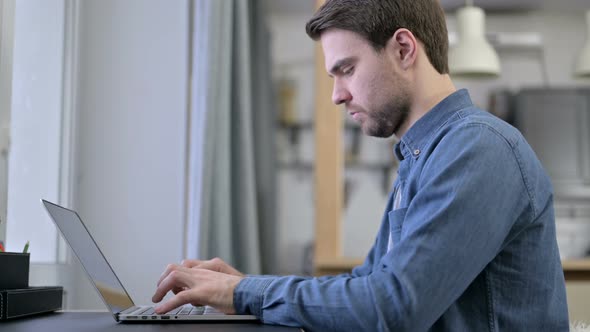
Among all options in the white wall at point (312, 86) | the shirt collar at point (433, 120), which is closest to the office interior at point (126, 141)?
the white wall at point (312, 86)

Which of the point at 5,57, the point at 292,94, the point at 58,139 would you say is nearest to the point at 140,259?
the point at 58,139

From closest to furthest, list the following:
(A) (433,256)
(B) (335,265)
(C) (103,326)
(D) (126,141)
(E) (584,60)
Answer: (A) (433,256) → (C) (103,326) → (D) (126,141) → (B) (335,265) → (E) (584,60)

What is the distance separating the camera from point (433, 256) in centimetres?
92

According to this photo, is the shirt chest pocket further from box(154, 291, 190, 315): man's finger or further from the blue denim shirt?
box(154, 291, 190, 315): man's finger

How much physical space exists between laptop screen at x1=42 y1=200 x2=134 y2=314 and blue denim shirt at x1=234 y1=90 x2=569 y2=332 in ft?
0.81

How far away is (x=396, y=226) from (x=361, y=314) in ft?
0.74

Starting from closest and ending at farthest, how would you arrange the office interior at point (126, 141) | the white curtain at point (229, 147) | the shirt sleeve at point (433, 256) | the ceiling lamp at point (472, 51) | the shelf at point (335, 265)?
the shirt sleeve at point (433, 256) < the office interior at point (126, 141) < the white curtain at point (229, 147) < the shelf at point (335, 265) < the ceiling lamp at point (472, 51)

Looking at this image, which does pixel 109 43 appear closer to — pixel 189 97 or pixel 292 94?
pixel 189 97

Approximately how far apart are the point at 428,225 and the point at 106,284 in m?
0.55

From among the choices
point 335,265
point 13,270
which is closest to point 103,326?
point 13,270

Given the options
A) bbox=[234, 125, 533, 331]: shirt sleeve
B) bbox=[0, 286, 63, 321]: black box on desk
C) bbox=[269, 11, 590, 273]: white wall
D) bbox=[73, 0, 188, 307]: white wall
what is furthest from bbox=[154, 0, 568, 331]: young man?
bbox=[269, 11, 590, 273]: white wall

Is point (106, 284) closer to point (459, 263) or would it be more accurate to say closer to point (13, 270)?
point (13, 270)

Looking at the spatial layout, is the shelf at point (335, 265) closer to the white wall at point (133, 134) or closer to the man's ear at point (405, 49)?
the white wall at point (133, 134)

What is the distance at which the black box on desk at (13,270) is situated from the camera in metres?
1.14
